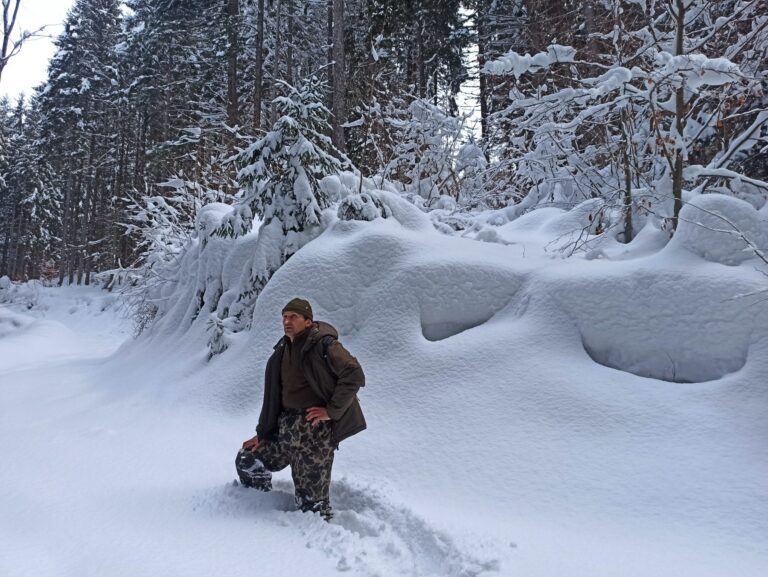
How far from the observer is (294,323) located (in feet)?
10.7

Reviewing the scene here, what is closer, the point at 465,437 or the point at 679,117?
the point at 465,437

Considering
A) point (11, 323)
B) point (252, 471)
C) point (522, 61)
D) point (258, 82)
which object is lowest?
point (11, 323)

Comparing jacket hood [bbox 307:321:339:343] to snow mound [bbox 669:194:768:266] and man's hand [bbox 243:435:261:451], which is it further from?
snow mound [bbox 669:194:768:266]

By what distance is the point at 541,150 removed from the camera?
23.9 ft

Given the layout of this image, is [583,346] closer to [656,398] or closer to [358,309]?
[656,398]

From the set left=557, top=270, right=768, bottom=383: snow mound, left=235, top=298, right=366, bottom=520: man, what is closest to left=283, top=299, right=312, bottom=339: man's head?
left=235, top=298, right=366, bottom=520: man

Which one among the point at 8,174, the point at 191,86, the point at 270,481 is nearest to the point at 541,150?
the point at 270,481

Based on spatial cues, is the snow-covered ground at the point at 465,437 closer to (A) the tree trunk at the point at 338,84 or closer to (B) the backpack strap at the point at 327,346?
(B) the backpack strap at the point at 327,346

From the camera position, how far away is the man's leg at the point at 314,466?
3205 mm

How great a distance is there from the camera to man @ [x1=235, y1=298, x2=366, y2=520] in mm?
3154

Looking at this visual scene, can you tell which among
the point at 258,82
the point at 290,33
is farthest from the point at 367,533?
the point at 290,33

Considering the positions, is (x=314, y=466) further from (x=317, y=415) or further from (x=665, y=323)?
(x=665, y=323)

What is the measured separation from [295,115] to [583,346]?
503 cm

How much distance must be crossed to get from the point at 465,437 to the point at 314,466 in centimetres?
117
